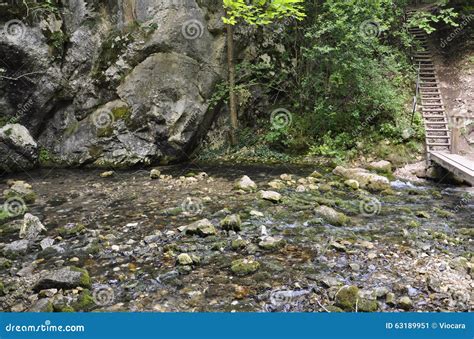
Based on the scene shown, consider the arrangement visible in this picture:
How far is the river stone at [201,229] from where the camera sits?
659 cm

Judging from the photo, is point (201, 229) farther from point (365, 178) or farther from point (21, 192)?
point (21, 192)

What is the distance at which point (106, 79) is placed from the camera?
541 inches

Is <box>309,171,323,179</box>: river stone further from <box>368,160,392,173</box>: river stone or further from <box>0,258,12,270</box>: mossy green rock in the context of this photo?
<box>0,258,12,270</box>: mossy green rock

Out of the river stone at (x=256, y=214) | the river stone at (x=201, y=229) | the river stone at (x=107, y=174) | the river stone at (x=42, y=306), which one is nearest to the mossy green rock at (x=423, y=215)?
the river stone at (x=256, y=214)

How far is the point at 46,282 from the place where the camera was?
4809 millimetres

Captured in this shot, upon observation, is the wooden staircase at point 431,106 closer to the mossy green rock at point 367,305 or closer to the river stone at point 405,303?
the river stone at point 405,303

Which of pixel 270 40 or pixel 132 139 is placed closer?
pixel 132 139

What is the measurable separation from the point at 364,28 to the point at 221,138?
648 cm

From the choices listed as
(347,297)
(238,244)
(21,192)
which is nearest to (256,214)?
(238,244)

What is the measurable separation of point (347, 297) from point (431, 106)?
11456 millimetres

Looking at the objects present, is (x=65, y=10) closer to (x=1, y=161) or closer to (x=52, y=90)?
(x=52, y=90)

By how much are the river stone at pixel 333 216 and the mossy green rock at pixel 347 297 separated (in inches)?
105

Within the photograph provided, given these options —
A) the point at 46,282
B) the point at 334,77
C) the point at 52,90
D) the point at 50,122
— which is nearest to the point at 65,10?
the point at 52,90

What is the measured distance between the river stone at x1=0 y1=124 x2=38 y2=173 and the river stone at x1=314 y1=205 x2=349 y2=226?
34.6 feet
